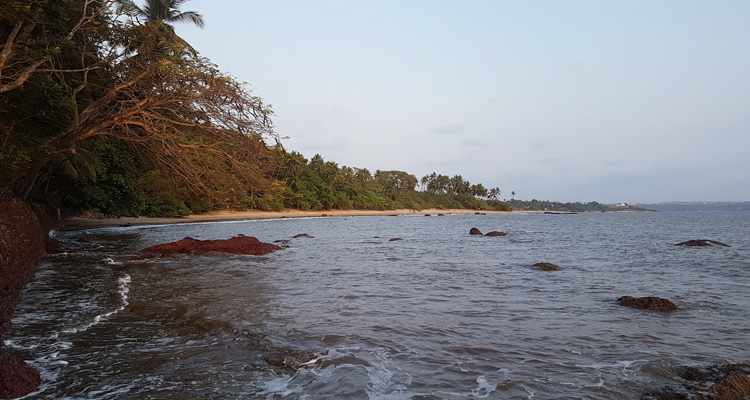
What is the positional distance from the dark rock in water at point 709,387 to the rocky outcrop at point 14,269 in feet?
19.7

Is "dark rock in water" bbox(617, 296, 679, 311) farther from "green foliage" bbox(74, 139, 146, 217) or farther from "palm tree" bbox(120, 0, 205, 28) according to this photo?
"palm tree" bbox(120, 0, 205, 28)

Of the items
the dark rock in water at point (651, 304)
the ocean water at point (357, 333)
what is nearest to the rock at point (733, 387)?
the ocean water at point (357, 333)

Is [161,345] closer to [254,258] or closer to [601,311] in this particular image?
[601,311]

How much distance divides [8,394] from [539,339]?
6.32 meters

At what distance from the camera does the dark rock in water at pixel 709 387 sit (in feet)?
15.1

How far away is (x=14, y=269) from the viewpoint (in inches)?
328

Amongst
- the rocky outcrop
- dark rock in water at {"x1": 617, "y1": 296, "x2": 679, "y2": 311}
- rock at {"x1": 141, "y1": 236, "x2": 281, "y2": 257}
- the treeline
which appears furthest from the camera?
the treeline

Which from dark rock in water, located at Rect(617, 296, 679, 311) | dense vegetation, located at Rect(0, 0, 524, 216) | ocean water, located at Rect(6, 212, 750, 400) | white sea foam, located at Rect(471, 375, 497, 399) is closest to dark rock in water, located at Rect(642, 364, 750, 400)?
ocean water, located at Rect(6, 212, 750, 400)

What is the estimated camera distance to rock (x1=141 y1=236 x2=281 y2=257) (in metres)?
17.5

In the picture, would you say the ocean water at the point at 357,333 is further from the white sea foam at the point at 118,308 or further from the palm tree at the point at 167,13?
the palm tree at the point at 167,13

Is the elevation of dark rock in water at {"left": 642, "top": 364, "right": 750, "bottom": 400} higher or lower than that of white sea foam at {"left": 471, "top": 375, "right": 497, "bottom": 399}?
higher

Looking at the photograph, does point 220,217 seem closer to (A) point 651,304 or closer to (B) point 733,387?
(A) point 651,304

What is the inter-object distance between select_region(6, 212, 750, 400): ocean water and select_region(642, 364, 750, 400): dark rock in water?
20cm

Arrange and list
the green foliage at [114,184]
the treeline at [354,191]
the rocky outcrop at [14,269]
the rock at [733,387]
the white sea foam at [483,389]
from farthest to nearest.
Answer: the treeline at [354,191], the green foliage at [114,184], the white sea foam at [483,389], the rock at [733,387], the rocky outcrop at [14,269]
